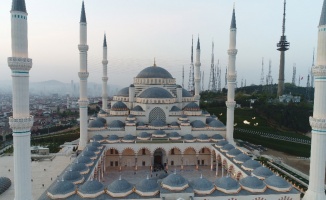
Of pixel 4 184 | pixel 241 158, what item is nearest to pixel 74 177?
pixel 4 184

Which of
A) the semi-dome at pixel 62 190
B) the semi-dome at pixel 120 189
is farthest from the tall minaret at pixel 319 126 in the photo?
the semi-dome at pixel 62 190

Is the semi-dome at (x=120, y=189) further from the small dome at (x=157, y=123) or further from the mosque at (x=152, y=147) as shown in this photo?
the small dome at (x=157, y=123)

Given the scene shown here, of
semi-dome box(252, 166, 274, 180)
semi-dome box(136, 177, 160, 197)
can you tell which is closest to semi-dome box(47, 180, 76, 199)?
semi-dome box(136, 177, 160, 197)

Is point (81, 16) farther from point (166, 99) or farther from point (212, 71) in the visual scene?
point (212, 71)

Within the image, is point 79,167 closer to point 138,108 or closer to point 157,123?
point 157,123

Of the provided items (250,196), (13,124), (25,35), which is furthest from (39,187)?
(250,196)
